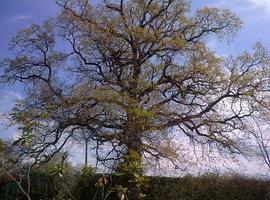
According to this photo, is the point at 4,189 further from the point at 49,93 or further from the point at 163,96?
the point at 163,96

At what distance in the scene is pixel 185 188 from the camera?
56.4 feet

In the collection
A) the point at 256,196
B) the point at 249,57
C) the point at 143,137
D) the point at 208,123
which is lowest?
the point at 256,196

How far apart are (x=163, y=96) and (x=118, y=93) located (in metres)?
3.12

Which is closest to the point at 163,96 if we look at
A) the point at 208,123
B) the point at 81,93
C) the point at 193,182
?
the point at 208,123

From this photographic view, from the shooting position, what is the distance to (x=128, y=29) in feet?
72.4

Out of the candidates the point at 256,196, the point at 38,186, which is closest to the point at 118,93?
the point at 38,186

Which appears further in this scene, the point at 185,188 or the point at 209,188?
the point at 185,188

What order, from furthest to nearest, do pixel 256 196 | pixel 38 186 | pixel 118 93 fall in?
pixel 118 93 < pixel 38 186 < pixel 256 196

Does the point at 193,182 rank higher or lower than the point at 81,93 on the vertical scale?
lower

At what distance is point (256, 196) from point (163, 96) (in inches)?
272

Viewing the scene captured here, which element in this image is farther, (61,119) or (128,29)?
(128,29)

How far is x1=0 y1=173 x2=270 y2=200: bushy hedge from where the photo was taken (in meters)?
16.6

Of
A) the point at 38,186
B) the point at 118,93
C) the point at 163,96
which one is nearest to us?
the point at 38,186

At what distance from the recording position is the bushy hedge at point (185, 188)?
1658cm
